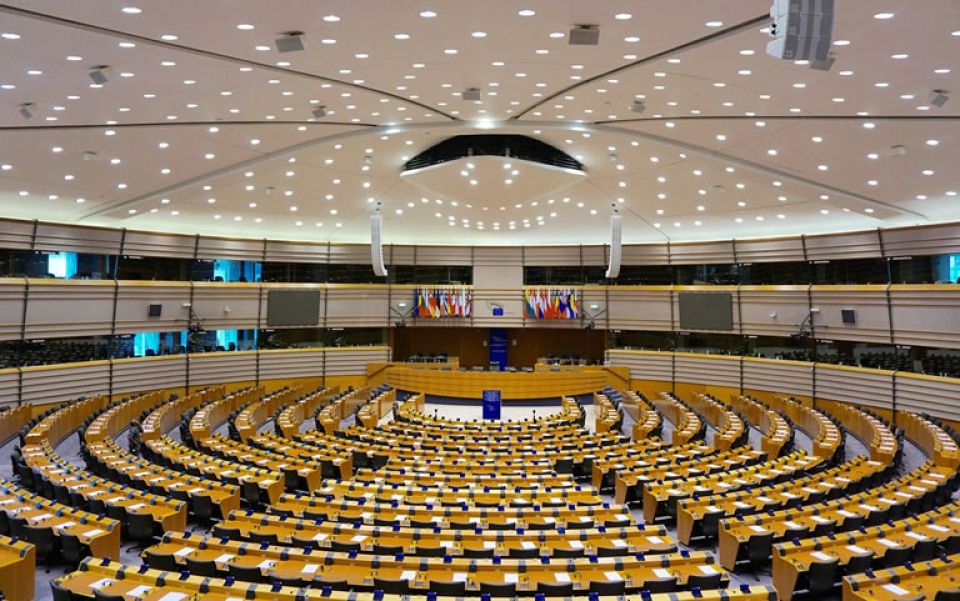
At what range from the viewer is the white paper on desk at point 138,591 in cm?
672

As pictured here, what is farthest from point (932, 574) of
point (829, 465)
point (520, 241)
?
point (520, 241)

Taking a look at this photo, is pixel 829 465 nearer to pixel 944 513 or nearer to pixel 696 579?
pixel 944 513

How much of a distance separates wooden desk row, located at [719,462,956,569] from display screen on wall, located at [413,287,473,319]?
21852 millimetres

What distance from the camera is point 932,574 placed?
25.5 ft

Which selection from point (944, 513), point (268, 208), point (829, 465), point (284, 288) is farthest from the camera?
point (284, 288)

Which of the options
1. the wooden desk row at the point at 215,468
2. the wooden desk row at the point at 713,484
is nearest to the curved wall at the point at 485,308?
the wooden desk row at the point at 215,468

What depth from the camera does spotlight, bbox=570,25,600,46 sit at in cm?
896

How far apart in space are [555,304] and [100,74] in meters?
23.8

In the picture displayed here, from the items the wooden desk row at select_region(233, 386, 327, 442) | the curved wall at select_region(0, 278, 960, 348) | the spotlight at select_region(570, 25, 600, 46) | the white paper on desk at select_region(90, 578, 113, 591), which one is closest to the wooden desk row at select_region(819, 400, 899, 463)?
the curved wall at select_region(0, 278, 960, 348)

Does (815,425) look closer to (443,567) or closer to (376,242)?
(376,242)

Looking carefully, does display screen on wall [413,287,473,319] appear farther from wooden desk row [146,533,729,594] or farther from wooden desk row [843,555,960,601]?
wooden desk row [843,555,960,601]

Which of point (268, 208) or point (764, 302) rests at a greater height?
point (268, 208)

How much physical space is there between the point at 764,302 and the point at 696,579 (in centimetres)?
2254

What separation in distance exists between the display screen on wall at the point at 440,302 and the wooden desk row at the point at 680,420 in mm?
11250
